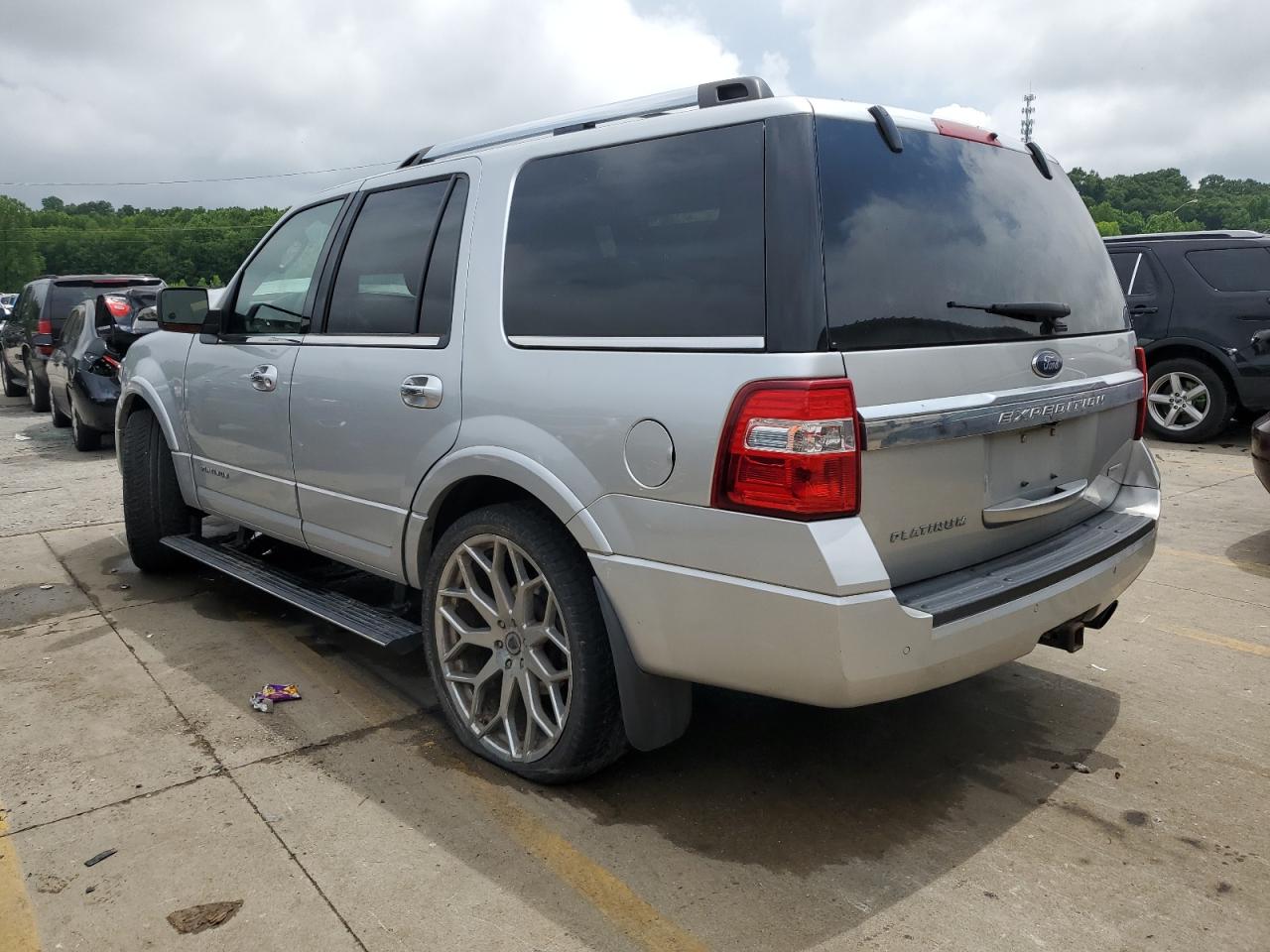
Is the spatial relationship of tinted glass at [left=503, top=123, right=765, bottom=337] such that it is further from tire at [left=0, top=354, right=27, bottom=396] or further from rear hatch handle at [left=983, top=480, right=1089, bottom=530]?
tire at [left=0, top=354, right=27, bottom=396]

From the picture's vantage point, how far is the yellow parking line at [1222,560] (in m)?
5.59

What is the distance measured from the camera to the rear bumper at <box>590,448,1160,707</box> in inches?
97.1

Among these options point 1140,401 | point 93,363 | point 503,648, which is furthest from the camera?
point 93,363

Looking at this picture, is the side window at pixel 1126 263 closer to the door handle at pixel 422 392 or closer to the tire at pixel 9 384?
the door handle at pixel 422 392

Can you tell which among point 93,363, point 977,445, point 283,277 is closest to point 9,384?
point 93,363

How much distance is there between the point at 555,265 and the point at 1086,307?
5.56 ft

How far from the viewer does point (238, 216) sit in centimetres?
7662

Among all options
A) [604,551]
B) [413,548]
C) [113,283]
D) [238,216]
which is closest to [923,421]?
[604,551]

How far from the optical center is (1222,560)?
19.0 ft

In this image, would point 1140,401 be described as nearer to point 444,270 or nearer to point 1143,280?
point 444,270

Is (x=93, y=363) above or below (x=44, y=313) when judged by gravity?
below

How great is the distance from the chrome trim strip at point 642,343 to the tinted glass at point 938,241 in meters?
0.23

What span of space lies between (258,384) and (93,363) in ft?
24.8

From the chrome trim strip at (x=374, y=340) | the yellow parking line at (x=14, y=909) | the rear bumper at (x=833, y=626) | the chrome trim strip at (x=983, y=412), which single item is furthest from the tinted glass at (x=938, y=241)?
the yellow parking line at (x=14, y=909)
